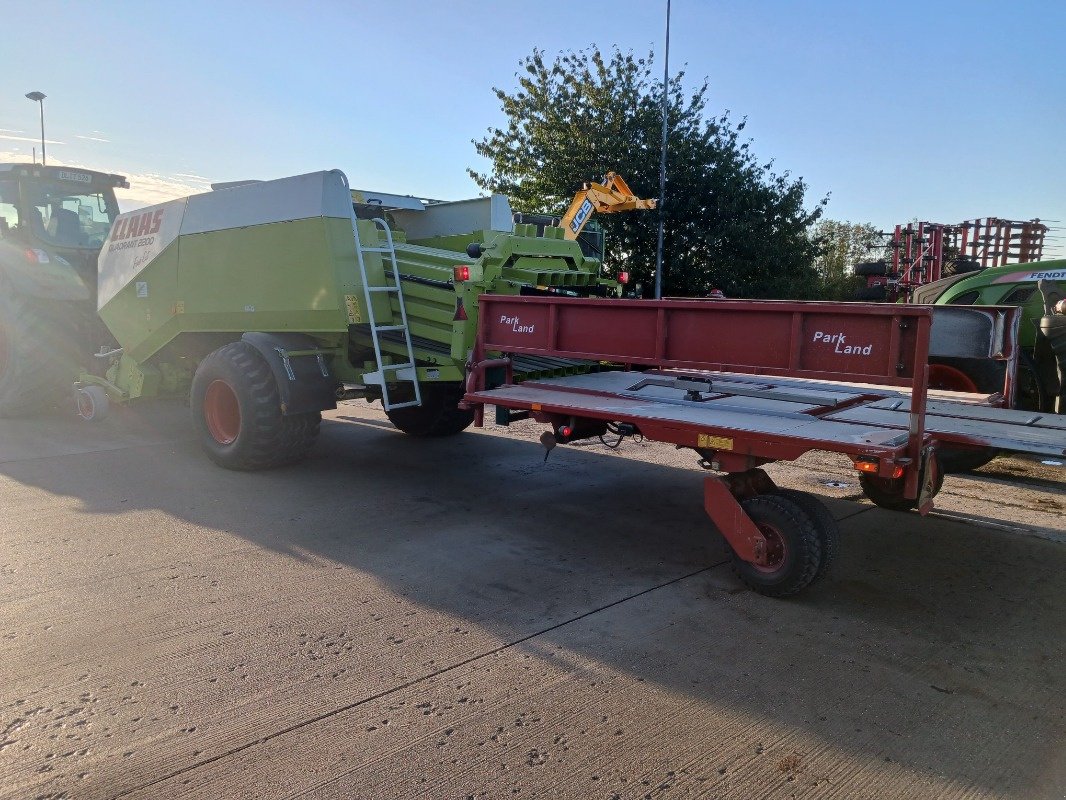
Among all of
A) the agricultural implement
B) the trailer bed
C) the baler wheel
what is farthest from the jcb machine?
the trailer bed

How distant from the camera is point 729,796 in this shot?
2.71 meters

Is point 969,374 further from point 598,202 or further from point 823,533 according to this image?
point 598,202

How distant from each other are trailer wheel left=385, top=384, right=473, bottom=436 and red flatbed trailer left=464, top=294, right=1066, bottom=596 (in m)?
2.69

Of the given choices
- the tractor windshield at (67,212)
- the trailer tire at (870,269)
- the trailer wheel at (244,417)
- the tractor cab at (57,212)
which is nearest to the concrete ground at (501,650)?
the trailer wheel at (244,417)

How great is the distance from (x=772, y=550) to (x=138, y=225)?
7.01m

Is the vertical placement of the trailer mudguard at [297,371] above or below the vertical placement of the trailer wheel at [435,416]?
above

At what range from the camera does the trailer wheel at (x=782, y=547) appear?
165 inches

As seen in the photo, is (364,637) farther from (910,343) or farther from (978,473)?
(978,473)

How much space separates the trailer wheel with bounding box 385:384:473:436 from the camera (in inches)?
336

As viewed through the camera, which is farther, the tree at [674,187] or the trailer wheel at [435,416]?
the tree at [674,187]

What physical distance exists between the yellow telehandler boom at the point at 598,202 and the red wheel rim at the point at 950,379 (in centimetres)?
515

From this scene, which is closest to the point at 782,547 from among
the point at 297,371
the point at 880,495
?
the point at 880,495

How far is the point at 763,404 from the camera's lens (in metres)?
5.37

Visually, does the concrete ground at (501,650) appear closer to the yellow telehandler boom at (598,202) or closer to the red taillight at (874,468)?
the red taillight at (874,468)
